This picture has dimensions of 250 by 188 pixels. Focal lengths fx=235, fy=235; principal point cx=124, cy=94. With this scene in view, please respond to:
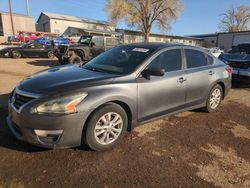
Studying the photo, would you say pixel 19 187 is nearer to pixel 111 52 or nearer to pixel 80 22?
pixel 111 52

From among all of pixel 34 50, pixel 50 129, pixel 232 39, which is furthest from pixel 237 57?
pixel 232 39

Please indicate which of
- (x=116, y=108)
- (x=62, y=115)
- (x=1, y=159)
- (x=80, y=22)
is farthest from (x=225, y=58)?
(x=80, y=22)

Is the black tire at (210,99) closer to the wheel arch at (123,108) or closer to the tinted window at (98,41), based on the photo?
the wheel arch at (123,108)

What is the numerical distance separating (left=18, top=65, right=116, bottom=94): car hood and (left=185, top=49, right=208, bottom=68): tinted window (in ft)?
6.27

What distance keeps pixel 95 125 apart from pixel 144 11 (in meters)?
38.7

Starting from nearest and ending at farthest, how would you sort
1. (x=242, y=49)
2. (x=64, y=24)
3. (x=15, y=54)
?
(x=242, y=49)
(x=15, y=54)
(x=64, y=24)

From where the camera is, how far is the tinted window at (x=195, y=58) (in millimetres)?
4773

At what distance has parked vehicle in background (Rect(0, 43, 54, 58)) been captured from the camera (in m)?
17.3

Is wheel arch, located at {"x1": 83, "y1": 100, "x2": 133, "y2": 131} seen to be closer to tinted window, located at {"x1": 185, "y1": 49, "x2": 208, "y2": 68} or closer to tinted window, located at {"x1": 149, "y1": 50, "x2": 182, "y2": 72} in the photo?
tinted window, located at {"x1": 149, "y1": 50, "x2": 182, "y2": 72}

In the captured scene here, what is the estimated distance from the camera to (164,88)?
4.12 m

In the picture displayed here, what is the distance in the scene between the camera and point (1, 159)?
10.4 ft

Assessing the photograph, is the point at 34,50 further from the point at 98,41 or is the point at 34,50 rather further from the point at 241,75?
the point at 241,75

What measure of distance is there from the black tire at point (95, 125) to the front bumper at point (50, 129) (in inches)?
4.3

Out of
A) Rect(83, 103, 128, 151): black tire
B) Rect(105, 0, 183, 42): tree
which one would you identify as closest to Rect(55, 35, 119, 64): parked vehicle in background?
Rect(83, 103, 128, 151): black tire
